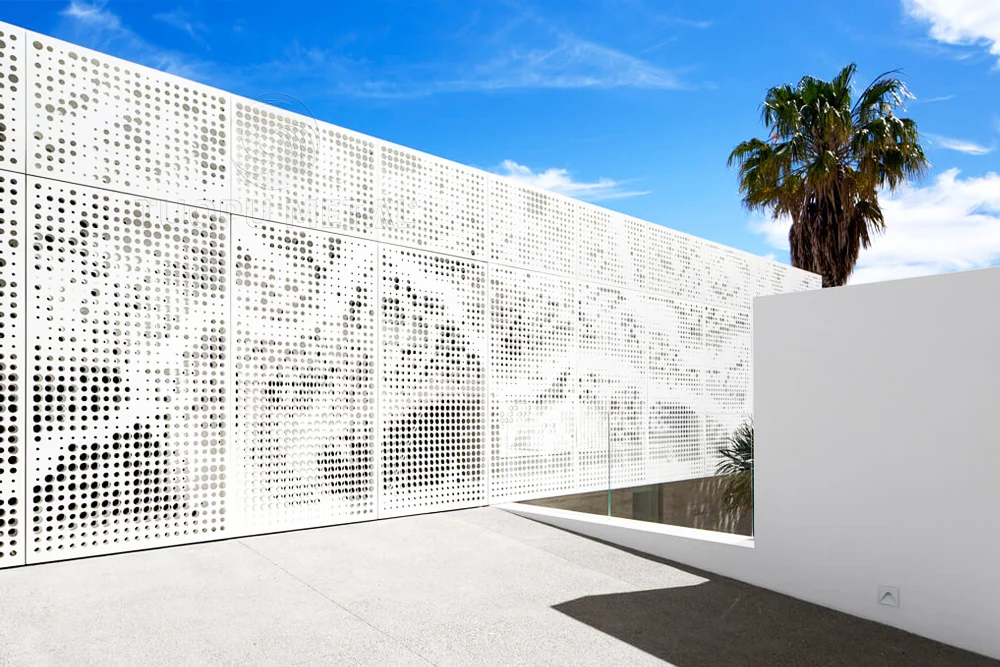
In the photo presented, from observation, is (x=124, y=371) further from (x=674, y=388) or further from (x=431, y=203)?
(x=674, y=388)

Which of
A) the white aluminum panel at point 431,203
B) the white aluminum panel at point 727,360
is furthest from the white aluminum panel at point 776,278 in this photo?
the white aluminum panel at point 431,203

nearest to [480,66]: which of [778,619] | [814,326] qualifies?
[814,326]

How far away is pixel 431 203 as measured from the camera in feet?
22.4

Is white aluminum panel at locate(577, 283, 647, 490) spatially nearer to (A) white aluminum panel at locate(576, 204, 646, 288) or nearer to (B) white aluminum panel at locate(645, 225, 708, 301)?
(A) white aluminum panel at locate(576, 204, 646, 288)

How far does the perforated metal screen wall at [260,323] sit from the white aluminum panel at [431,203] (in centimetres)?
2

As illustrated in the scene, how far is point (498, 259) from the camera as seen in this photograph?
740 centimetres

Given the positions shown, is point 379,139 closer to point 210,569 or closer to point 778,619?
point 210,569

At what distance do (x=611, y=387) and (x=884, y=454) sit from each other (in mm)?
4845

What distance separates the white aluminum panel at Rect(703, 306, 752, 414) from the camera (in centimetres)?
1016

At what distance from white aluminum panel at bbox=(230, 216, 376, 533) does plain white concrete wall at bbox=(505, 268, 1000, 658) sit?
3.37 metres

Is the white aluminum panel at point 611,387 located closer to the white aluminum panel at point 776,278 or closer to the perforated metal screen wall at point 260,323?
the perforated metal screen wall at point 260,323

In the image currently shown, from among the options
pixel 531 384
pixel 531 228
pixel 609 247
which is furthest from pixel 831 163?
pixel 531 384

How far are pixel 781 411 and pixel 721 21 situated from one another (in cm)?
1012

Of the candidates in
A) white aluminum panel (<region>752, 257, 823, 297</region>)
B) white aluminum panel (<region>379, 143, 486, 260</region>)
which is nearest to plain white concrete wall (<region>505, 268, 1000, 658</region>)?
white aluminum panel (<region>379, 143, 486, 260</region>)
